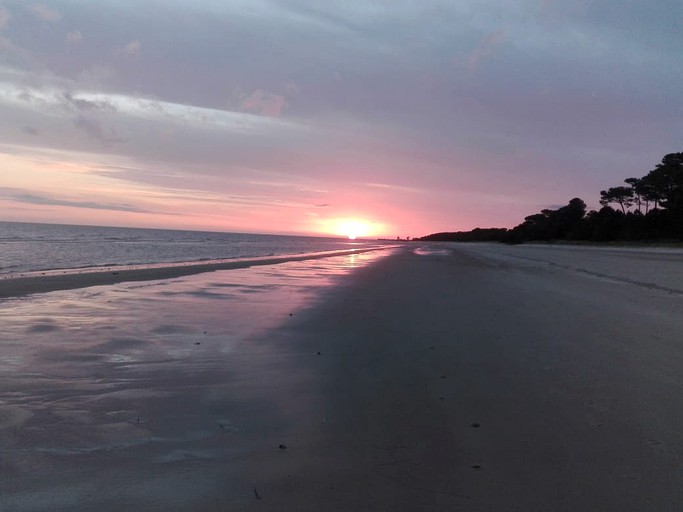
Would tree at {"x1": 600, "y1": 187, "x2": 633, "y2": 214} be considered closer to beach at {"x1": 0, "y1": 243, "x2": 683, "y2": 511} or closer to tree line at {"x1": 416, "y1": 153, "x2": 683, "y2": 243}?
tree line at {"x1": 416, "y1": 153, "x2": 683, "y2": 243}

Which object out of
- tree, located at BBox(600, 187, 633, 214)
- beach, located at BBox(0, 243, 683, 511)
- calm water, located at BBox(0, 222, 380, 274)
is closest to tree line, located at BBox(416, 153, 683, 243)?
tree, located at BBox(600, 187, 633, 214)

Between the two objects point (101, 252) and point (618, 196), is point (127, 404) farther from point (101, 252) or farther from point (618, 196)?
point (618, 196)

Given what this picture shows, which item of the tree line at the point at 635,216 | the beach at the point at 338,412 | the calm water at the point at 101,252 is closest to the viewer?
the beach at the point at 338,412

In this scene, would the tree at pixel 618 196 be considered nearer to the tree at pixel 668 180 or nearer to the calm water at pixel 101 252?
the tree at pixel 668 180

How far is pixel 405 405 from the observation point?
5863mm

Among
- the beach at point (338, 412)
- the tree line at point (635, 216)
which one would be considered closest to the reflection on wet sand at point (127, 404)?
the beach at point (338, 412)

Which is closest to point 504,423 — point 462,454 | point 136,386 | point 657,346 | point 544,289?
point 462,454

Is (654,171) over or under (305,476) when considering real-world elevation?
over

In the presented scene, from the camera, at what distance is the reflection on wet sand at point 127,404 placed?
3881mm

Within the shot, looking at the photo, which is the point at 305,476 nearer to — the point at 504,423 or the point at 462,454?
the point at 462,454

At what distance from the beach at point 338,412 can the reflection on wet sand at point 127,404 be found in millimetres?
23

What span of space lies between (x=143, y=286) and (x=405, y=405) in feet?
45.3

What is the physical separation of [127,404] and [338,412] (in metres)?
2.06

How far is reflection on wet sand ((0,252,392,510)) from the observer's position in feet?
12.7
